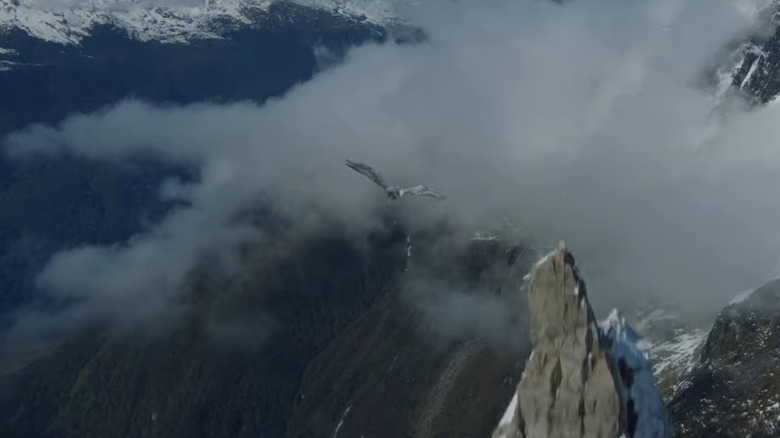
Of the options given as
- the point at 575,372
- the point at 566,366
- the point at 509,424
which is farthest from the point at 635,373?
the point at 509,424

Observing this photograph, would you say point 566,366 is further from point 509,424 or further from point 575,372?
point 509,424

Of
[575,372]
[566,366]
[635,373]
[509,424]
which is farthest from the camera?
[509,424]

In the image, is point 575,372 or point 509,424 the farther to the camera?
point 509,424

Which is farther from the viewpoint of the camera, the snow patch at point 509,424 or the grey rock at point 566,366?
the snow patch at point 509,424

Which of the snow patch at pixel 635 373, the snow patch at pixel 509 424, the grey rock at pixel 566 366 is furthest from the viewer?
Result: the snow patch at pixel 509 424

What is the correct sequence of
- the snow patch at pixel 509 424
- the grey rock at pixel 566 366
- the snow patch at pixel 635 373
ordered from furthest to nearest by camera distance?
the snow patch at pixel 509 424 < the snow patch at pixel 635 373 < the grey rock at pixel 566 366

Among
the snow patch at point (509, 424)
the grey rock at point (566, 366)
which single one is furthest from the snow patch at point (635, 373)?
the snow patch at point (509, 424)

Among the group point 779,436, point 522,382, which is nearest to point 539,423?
point 522,382

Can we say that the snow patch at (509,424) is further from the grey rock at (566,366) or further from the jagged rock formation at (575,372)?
the grey rock at (566,366)

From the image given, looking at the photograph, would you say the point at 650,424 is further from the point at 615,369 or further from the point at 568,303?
the point at 568,303
